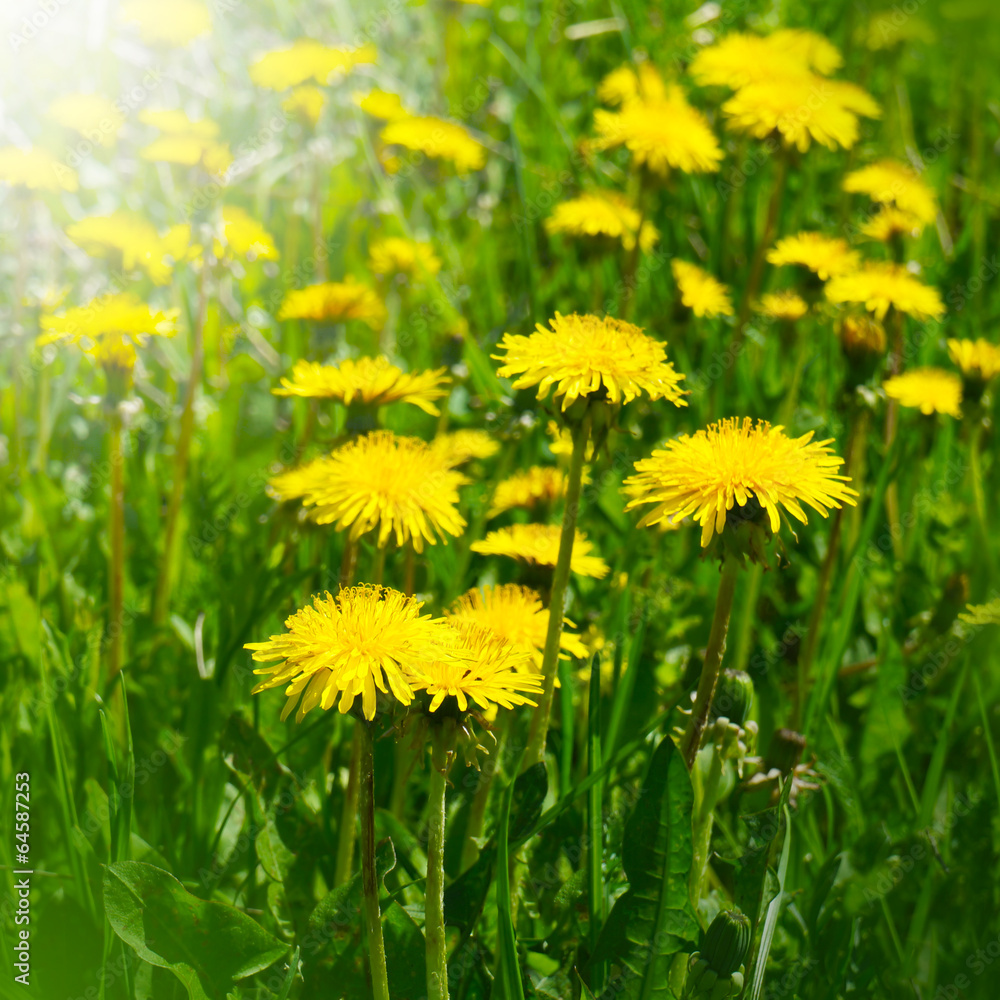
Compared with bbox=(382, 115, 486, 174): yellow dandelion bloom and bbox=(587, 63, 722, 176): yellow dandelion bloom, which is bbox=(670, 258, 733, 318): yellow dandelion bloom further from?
bbox=(382, 115, 486, 174): yellow dandelion bloom

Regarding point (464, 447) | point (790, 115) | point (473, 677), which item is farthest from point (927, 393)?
point (473, 677)

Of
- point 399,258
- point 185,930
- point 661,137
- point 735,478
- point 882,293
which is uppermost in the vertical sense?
point 661,137

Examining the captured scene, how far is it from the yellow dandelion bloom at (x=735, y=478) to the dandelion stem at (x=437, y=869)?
0.96 ft

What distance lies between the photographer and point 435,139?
2646 millimetres

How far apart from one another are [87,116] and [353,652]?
6.21ft

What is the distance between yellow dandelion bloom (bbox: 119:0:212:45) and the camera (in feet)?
7.78

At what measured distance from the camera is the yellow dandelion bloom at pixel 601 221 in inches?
87.3

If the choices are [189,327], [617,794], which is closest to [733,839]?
[617,794]

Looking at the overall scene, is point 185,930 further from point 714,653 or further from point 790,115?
point 790,115

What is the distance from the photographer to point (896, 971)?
1110mm

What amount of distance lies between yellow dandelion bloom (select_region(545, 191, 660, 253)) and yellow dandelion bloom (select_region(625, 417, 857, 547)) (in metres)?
1.24

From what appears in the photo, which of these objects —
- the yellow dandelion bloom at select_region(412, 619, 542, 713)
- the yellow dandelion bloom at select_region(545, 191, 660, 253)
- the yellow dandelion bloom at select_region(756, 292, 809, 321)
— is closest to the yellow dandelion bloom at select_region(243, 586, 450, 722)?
the yellow dandelion bloom at select_region(412, 619, 542, 713)

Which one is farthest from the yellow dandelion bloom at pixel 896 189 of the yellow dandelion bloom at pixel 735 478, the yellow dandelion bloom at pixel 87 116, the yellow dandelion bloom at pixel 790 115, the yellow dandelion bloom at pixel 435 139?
the yellow dandelion bloom at pixel 87 116

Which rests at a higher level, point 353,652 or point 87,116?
point 87,116
